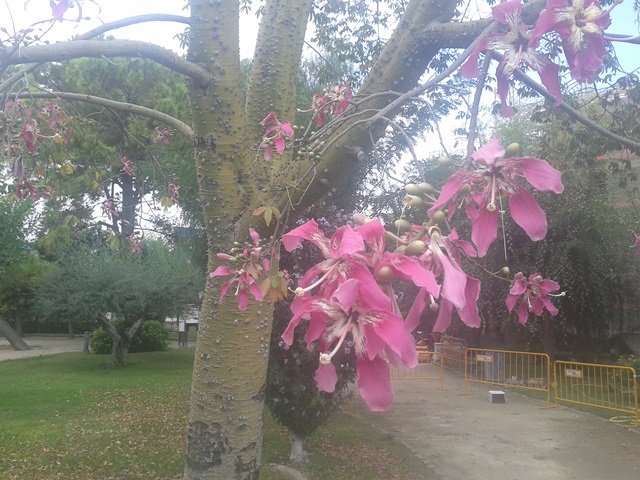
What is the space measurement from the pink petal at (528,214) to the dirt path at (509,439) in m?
5.35

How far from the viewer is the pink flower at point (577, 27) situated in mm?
1058

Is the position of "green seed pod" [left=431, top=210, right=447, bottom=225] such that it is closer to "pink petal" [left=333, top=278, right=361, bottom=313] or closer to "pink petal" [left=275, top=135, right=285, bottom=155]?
"pink petal" [left=333, top=278, right=361, bottom=313]

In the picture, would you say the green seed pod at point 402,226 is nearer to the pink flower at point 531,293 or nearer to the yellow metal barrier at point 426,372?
the pink flower at point 531,293

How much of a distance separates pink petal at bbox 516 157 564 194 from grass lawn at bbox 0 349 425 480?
503 centimetres

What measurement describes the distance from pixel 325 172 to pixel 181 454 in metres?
4.89

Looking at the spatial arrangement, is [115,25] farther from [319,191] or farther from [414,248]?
[414,248]

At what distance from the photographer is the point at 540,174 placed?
92cm

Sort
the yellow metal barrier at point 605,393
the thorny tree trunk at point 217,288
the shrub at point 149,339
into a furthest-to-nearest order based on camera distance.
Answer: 1. the shrub at point 149,339
2. the yellow metal barrier at point 605,393
3. the thorny tree trunk at point 217,288

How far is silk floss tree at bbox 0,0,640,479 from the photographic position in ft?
2.69

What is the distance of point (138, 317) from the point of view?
1516 centimetres

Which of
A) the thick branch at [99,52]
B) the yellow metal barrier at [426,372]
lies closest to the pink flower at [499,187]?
the thick branch at [99,52]

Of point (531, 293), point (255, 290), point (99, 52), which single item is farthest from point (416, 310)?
point (99, 52)

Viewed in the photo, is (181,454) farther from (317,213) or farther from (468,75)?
(468,75)

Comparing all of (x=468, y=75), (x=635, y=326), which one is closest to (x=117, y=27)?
(x=468, y=75)
